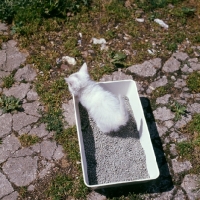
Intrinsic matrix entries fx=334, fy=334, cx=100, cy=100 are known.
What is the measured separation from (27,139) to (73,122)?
65cm

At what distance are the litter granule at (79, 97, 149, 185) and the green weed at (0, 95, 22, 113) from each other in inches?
34.0

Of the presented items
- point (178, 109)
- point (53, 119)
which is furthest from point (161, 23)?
point (53, 119)

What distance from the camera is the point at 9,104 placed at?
4.55m

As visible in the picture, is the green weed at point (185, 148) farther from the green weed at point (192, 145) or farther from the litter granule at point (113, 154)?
the litter granule at point (113, 154)

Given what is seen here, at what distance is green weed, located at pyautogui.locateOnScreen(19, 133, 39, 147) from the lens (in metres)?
4.27

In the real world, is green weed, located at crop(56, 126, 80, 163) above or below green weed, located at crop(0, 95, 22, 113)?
below

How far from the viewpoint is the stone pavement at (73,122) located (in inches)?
159

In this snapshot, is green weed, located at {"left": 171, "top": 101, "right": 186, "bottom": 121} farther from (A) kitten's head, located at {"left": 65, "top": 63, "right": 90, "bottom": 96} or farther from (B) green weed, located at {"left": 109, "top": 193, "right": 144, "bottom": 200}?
(A) kitten's head, located at {"left": 65, "top": 63, "right": 90, "bottom": 96}

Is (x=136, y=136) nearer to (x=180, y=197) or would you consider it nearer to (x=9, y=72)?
(x=180, y=197)

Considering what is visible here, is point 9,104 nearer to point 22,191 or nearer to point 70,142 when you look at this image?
point 70,142

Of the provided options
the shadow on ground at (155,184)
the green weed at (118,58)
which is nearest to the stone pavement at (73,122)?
the shadow on ground at (155,184)

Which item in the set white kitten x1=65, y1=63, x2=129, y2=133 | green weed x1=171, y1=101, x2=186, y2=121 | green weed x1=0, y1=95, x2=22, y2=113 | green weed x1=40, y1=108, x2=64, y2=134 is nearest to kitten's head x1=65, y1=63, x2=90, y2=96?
white kitten x1=65, y1=63, x2=129, y2=133

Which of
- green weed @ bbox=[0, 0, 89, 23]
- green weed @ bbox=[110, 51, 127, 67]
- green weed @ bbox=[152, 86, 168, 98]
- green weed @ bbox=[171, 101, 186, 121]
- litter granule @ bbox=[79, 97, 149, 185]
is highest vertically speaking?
green weed @ bbox=[0, 0, 89, 23]

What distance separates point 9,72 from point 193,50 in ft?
9.68
